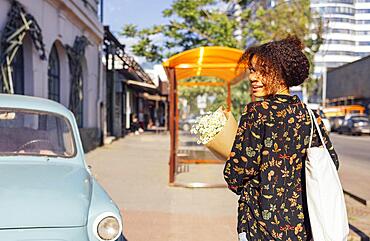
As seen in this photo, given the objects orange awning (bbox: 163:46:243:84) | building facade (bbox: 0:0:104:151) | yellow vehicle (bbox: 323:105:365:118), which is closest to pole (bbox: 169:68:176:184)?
orange awning (bbox: 163:46:243:84)

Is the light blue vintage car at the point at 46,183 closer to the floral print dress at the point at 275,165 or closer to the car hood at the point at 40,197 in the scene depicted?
the car hood at the point at 40,197

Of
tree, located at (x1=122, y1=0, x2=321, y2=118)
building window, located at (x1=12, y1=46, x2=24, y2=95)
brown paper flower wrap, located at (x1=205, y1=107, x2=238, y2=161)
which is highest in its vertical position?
tree, located at (x1=122, y1=0, x2=321, y2=118)

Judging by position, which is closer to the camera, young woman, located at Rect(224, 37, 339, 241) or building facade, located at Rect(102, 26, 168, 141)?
young woman, located at Rect(224, 37, 339, 241)

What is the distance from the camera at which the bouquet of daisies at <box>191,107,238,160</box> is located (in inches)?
92.7

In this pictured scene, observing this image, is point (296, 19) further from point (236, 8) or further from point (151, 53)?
point (151, 53)

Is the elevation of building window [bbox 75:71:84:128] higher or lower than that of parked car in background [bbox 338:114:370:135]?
higher

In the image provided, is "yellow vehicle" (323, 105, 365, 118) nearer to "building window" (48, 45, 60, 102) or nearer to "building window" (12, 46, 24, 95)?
"building window" (48, 45, 60, 102)

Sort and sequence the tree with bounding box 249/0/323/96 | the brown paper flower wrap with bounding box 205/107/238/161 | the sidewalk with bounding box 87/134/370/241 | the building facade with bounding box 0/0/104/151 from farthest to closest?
the tree with bounding box 249/0/323/96 → the building facade with bounding box 0/0/104/151 → the sidewalk with bounding box 87/134/370/241 → the brown paper flower wrap with bounding box 205/107/238/161

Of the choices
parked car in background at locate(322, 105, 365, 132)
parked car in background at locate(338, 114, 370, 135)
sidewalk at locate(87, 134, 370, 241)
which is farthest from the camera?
parked car in background at locate(322, 105, 365, 132)

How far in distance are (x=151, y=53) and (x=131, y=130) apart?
12.9 m

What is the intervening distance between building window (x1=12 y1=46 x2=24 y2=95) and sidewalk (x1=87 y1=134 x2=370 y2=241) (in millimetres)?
2731

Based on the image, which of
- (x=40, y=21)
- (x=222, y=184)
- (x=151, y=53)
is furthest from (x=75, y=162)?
(x=151, y=53)

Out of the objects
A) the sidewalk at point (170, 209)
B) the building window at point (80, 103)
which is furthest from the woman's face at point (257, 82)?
the building window at point (80, 103)

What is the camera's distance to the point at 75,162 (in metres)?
3.96
